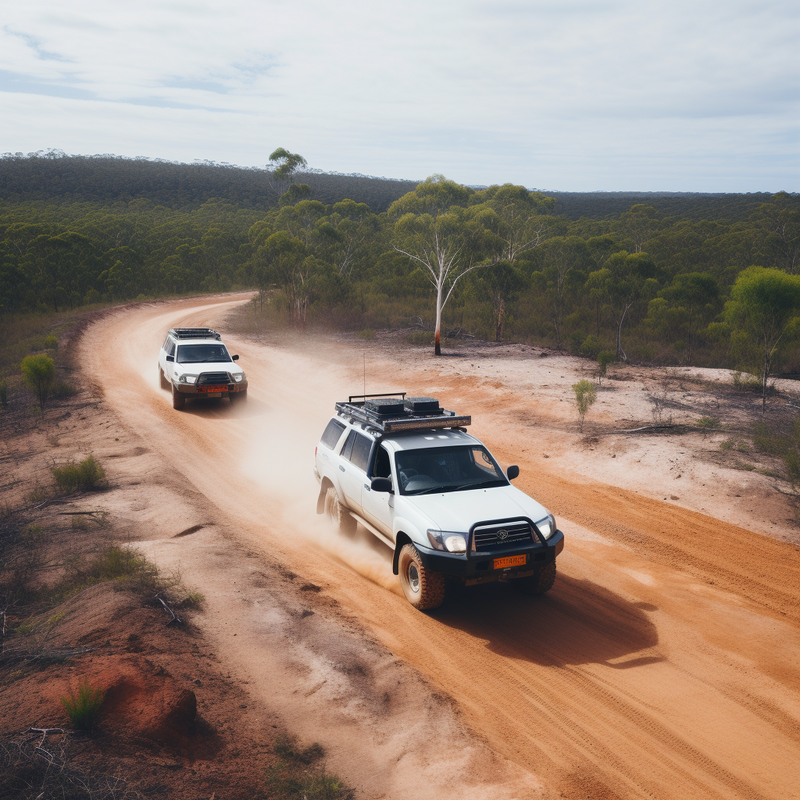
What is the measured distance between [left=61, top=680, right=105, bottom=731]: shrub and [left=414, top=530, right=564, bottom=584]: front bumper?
344 cm

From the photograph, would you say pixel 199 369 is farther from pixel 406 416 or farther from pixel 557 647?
pixel 557 647

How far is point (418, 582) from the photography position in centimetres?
708

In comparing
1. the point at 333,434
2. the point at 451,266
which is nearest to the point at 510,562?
the point at 333,434

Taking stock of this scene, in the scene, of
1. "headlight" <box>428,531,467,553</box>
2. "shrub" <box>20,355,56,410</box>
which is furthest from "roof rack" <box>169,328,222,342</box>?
"headlight" <box>428,531,467,553</box>

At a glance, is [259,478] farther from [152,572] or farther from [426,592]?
[426,592]

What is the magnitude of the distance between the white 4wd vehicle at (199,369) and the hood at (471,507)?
36.5 feet

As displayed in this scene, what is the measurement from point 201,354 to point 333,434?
393 inches

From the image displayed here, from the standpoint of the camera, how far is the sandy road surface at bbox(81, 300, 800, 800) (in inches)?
187

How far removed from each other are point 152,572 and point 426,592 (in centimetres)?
319

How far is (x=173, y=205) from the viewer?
95.4 m

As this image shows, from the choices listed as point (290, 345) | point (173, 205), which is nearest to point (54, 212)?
point (173, 205)

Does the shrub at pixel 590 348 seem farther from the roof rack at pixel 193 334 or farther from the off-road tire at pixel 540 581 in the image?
the off-road tire at pixel 540 581

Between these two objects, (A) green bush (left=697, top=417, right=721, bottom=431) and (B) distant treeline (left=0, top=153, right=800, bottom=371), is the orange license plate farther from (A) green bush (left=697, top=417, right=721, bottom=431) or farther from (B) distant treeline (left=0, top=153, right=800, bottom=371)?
(B) distant treeline (left=0, top=153, right=800, bottom=371)

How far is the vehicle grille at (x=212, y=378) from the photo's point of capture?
55.8 ft
